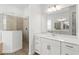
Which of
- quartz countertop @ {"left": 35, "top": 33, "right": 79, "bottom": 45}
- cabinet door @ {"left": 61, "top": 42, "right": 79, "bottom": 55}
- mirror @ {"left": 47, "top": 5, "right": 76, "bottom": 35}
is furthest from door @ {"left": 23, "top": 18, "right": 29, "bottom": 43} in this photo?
cabinet door @ {"left": 61, "top": 42, "right": 79, "bottom": 55}

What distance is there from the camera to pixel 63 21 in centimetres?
132

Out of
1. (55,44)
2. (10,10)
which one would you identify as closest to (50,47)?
(55,44)

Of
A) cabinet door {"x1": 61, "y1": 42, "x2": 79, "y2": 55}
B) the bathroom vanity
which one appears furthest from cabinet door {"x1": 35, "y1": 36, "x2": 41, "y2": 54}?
cabinet door {"x1": 61, "y1": 42, "x2": 79, "y2": 55}

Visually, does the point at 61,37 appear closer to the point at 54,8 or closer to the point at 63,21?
the point at 63,21

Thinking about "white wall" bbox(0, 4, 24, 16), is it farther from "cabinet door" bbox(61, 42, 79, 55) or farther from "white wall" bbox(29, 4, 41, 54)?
"cabinet door" bbox(61, 42, 79, 55)

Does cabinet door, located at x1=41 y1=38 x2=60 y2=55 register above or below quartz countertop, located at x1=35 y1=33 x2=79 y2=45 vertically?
below

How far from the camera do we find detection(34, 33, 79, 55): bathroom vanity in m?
1.15

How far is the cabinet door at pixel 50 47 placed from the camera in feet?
3.98

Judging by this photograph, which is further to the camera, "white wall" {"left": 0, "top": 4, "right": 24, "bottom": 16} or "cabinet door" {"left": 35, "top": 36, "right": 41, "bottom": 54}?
"cabinet door" {"left": 35, "top": 36, "right": 41, "bottom": 54}

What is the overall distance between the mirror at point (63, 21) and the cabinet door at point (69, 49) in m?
0.21

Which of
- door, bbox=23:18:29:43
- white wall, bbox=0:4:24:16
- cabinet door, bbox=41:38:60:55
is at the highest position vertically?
white wall, bbox=0:4:24:16

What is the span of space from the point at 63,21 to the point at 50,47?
40cm

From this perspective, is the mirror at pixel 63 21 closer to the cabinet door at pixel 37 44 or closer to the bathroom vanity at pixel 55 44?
the bathroom vanity at pixel 55 44

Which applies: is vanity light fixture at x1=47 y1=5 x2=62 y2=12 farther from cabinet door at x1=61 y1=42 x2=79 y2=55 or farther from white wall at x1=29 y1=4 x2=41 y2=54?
cabinet door at x1=61 y1=42 x2=79 y2=55
